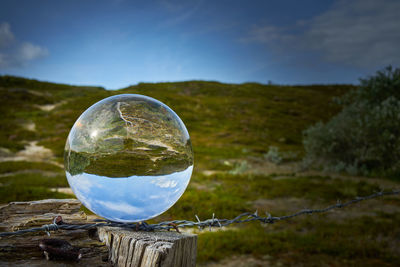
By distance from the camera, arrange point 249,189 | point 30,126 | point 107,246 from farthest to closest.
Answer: point 30,126 < point 249,189 < point 107,246

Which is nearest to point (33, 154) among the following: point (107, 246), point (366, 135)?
point (107, 246)

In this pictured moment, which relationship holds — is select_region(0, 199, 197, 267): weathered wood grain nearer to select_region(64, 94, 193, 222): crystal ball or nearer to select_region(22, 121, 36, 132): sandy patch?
select_region(64, 94, 193, 222): crystal ball

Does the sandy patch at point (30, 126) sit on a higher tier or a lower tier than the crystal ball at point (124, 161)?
lower

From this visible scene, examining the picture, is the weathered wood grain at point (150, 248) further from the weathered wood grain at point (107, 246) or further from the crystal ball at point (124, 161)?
the crystal ball at point (124, 161)

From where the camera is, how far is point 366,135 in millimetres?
14977

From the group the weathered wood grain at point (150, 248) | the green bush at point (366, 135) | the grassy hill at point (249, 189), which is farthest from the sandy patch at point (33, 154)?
the weathered wood grain at point (150, 248)

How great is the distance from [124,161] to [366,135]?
55.2 feet

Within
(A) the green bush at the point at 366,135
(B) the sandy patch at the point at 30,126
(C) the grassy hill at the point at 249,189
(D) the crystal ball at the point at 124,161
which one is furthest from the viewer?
(B) the sandy patch at the point at 30,126

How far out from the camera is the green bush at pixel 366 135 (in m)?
14.0

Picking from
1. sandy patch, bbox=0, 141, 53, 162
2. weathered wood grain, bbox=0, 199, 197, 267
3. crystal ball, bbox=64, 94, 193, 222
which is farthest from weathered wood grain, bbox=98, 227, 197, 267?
sandy patch, bbox=0, 141, 53, 162

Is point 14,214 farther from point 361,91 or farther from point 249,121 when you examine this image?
point 249,121

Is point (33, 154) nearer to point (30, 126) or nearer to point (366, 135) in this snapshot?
point (30, 126)

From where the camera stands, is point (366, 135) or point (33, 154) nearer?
point (366, 135)

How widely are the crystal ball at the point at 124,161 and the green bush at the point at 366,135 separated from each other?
1546cm
